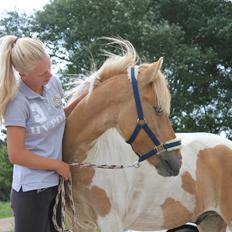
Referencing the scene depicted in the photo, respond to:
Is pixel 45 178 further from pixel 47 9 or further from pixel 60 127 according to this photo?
pixel 47 9

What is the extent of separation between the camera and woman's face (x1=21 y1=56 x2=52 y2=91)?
7.76 feet

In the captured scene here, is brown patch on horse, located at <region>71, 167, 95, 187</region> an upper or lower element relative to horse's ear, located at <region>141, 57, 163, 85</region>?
lower

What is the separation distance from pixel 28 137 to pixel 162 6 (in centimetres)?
1553

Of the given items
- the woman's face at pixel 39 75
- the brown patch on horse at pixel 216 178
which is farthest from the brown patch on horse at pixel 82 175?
the brown patch on horse at pixel 216 178

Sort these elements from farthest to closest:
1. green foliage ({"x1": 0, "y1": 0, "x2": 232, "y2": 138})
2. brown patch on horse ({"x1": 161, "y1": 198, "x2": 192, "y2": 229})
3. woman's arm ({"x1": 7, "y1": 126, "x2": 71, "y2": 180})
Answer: green foliage ({"x1": 0, "y1": 0, "x2": 232, "y2": 138})
brown patch on horse ({"x1": 161, "y1": 198, "x2": 192, "y2": 229})
woman's arm ({"x1": 7, "y1": 126, "x2": 71, "y2": 180})

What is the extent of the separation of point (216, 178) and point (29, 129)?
6.70 feet

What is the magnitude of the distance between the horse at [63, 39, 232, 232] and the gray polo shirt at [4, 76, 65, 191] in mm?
234

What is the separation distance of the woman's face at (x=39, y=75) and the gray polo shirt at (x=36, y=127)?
35mm

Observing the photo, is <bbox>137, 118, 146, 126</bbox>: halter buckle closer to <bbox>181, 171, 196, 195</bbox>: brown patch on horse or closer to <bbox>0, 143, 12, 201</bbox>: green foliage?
<bbox>181, 171, 196, 195</bbox>: brown patch on horse

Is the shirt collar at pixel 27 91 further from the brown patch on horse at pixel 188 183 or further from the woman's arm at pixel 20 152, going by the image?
the brown patch on horse at pixel 188 183

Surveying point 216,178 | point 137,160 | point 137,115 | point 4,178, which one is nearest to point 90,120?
point 137,115

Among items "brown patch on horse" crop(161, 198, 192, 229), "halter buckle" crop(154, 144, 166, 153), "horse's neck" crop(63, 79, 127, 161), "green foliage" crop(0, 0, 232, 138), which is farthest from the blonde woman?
"green foliage" crop(0, 0, 232, 138)

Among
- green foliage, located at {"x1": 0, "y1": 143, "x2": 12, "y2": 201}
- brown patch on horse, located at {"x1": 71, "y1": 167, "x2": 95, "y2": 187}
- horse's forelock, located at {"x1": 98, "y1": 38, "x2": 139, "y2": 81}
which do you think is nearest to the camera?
horse's forelock, located at {"x1": 98, "y1": 38, "x2": 139, "y2": 81}

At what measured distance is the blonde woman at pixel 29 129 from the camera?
90.2 inches
